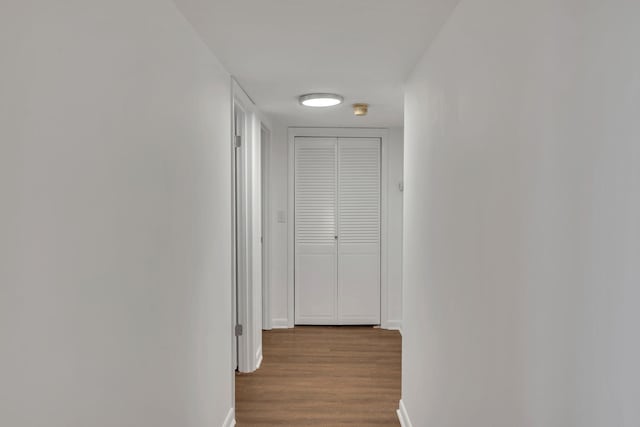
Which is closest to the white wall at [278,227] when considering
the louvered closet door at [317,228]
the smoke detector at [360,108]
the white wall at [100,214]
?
the louvered closet door at [317,228]

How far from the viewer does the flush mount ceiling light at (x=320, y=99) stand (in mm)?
3559

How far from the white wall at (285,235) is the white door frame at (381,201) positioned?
34mm

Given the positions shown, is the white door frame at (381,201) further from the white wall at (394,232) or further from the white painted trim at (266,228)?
the white painted trim at (266,228)

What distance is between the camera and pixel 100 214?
1.30m

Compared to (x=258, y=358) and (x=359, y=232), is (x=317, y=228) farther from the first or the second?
(x=258, y=358)

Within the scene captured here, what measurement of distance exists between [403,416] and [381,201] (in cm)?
270

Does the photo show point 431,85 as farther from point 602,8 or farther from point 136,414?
point 136,414

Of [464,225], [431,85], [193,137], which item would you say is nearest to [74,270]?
[193,137]

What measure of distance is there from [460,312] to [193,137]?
1.39 metres

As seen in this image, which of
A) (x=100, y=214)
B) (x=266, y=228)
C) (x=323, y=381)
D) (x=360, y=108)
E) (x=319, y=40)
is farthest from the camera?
(x=266, y=228)

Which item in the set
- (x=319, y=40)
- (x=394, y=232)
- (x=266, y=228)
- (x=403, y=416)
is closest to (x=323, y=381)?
(x=403, y=416)

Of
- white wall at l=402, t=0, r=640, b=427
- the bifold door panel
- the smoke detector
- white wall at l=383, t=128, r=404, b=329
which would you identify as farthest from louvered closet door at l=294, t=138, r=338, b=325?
white wall at l=402, t=0, r=640, b=427

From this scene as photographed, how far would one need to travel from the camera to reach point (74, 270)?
1173mm

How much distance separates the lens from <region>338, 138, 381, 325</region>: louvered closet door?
210 inches
